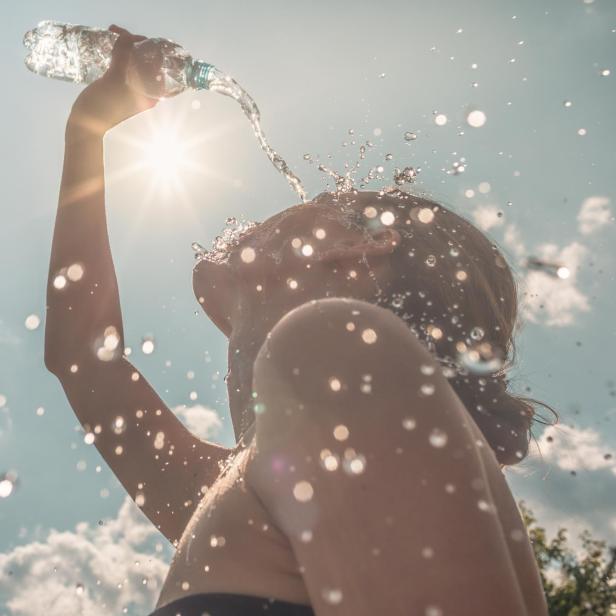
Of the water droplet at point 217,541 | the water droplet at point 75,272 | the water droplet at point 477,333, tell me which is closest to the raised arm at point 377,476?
the water droplet at point 217,541

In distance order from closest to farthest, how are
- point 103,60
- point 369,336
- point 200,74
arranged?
point 369,336 → point 200,74 → point 103,60

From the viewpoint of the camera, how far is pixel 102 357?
2.98m

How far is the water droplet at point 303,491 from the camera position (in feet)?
3.43

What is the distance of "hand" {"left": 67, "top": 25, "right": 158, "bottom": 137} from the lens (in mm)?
3230

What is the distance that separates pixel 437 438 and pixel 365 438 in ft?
0.42

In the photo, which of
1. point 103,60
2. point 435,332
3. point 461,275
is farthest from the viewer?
point 103,60

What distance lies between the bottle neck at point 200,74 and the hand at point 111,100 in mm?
705

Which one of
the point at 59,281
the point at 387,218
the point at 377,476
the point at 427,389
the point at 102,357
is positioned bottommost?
the point at 377,476

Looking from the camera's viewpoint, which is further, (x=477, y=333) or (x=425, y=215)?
(x=425, y=215)

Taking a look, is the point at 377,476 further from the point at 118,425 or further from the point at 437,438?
the point at 118,425

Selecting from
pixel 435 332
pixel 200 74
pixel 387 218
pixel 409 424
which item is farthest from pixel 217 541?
pixel 200 74

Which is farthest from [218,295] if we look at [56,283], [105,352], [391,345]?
[391,345]

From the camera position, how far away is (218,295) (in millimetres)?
2898

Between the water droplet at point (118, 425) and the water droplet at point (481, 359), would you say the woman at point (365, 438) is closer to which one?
the water droplet at point (481, 359)
